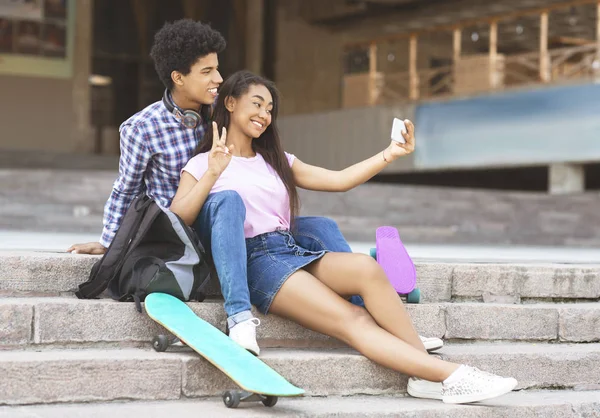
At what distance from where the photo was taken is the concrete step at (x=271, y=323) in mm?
3547

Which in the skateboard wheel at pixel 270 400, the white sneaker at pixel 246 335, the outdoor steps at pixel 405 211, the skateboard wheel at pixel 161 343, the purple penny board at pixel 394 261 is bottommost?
the outdoor steps at pixel 405 211

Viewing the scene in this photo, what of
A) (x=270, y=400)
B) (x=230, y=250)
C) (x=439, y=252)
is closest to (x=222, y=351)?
(x=270, y=400)

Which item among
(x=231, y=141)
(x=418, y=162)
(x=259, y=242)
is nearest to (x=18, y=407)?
(x=259, y=242)

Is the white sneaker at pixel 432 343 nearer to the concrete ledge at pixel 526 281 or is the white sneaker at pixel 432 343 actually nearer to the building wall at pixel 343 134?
the concrete ledge at pixel 526 281

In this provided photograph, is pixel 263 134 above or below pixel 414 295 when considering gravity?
above

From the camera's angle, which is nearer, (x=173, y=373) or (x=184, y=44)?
(x=173, y=373)

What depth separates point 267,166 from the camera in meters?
4.11

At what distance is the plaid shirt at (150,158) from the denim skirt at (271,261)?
0.54 metres

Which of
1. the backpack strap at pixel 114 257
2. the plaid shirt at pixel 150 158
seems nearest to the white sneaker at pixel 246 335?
the backpack strap at pixel 114 257

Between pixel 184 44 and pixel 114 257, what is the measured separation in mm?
1051

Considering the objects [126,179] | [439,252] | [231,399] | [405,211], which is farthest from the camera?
[405,211]

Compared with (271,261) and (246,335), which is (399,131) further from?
(246,335)

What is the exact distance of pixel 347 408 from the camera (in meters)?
3.42

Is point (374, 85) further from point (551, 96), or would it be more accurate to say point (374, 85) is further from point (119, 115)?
point (119, 115)
